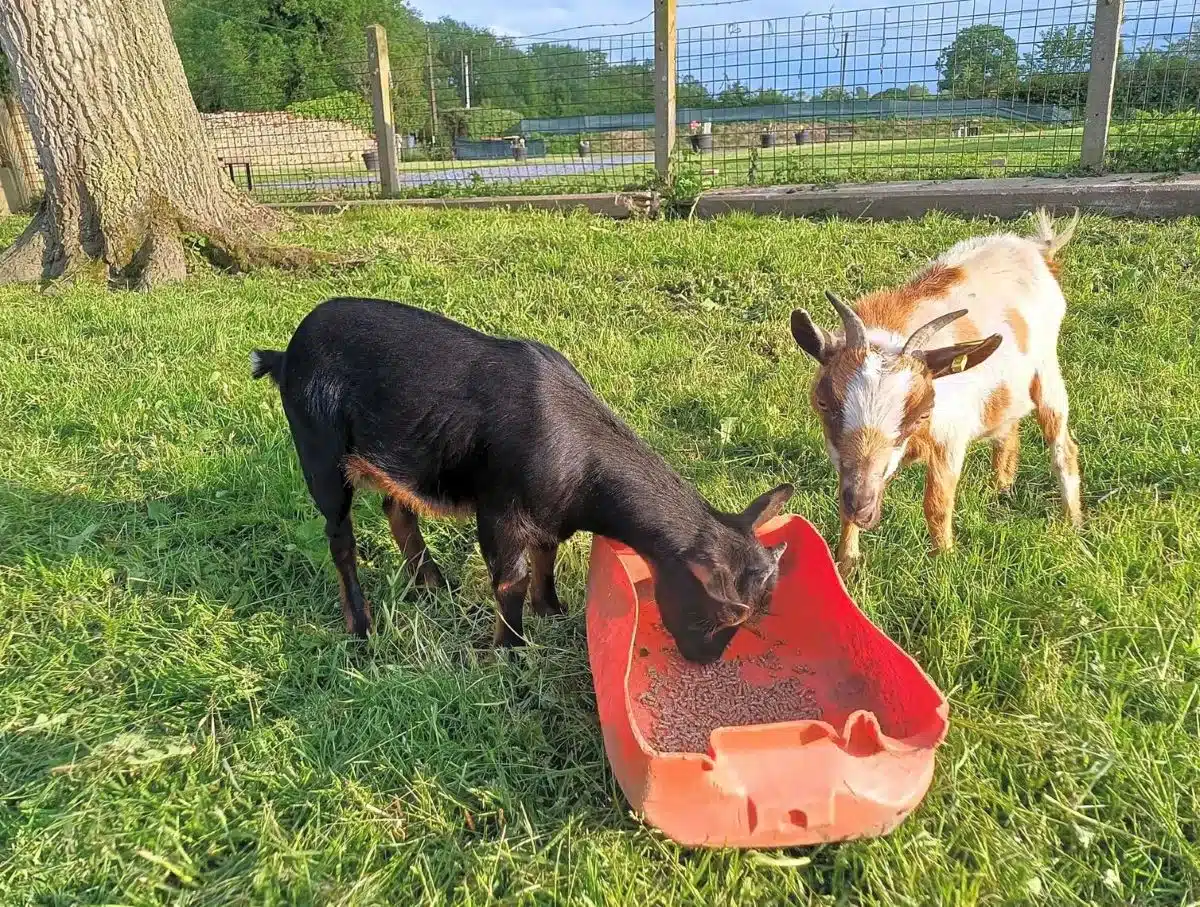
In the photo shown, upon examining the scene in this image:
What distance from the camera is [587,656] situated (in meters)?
2.81

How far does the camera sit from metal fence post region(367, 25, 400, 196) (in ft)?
35.7

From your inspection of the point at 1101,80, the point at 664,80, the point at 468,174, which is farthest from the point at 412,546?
the point at 468,174

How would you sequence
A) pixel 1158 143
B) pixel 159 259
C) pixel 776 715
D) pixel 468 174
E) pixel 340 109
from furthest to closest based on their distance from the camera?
1. pixel 340 109
2. pixel 468 174
3. pixel 1158 143
4. pixel 159 259
5. pixel 776 715

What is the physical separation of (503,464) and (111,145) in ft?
20.7

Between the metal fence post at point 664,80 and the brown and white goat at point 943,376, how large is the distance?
581cm

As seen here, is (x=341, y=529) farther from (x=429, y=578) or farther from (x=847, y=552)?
(x=847, y=552)

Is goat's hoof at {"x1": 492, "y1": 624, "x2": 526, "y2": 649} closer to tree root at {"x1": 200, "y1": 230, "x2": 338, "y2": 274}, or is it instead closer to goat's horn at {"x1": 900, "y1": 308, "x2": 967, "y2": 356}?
goat's horn at {"x1": 900, "y1": 308, "x2": 967, "y2": 356}

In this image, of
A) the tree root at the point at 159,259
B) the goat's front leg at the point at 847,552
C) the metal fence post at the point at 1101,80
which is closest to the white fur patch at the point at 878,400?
the goat's front leg at the point at 847,552

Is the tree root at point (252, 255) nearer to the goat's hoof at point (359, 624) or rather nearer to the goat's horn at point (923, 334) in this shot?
the goat's hoof at point (359, 624)

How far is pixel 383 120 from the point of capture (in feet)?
35.8

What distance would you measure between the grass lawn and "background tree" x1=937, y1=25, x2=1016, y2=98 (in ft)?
17.3

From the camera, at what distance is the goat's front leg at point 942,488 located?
3055 mm

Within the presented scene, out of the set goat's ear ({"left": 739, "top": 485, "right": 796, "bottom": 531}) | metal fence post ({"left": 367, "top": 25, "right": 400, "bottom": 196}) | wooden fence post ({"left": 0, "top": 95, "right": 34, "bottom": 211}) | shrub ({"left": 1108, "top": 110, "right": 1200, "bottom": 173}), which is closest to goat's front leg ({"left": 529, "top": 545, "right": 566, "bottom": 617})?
goat's ear ({"left": 739, "top": 485, "right": 796, "bottom": 531})

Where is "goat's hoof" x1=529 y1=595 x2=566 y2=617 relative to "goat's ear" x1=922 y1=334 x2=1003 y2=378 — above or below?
below
